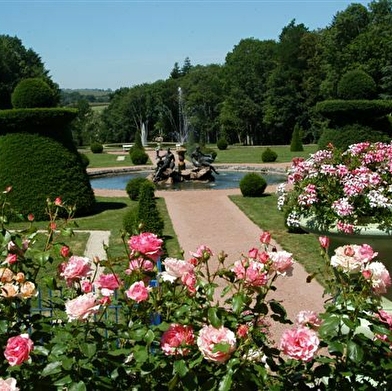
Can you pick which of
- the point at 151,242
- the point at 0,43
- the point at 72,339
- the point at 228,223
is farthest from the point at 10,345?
the point at 0,43

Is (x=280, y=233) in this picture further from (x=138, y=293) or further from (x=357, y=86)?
(x=138, y=293)

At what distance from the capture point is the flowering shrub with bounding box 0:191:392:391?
2.13 metres

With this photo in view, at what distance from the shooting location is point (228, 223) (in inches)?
522

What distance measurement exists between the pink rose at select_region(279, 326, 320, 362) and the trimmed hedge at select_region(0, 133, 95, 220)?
1196cm

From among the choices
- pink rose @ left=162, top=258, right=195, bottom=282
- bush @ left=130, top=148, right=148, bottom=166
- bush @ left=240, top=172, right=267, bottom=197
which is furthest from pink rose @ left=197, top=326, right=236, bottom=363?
bush @ left=130, top=148, right=148, bottom=166

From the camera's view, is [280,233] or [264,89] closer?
[280,233]

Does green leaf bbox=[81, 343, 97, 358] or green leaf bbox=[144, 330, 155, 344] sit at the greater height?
green leaf bbox=[144, 330, 155, 344]

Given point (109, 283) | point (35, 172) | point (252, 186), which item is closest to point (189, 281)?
point (109, 283)

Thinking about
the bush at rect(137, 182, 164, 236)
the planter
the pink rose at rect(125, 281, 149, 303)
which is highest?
the pink rose at rect(125, 281, 149, 303)

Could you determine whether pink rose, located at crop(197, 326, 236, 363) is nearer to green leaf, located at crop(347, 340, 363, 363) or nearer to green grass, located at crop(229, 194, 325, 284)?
green leaf, located at crop(347, 340, 363, 363)

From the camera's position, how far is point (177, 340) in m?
2.14

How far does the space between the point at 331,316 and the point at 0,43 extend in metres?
55.9

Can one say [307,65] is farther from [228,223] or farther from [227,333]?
[227,333]

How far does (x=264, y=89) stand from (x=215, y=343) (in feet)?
170
